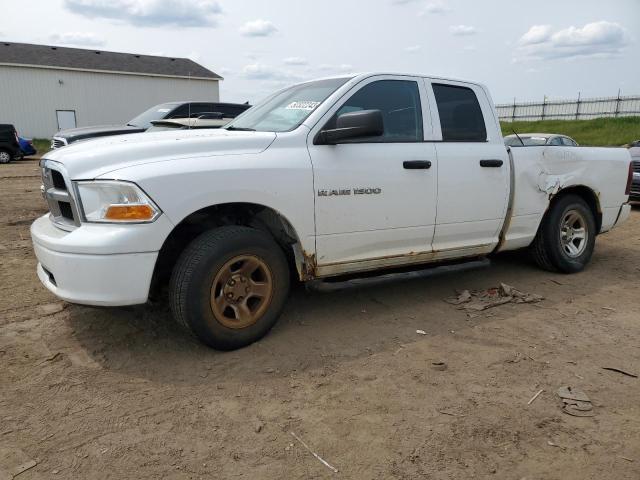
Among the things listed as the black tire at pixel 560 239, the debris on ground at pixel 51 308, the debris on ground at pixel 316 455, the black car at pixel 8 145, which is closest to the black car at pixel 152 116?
the debris on ground at pixel 51 308

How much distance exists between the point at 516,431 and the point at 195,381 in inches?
72.8

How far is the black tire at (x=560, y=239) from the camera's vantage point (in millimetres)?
5402

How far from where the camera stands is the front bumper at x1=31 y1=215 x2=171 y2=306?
310 cm

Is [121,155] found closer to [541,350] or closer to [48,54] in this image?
[541,350]

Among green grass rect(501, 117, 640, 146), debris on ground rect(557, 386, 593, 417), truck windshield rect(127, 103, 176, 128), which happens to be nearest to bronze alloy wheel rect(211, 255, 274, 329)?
debris on ground rect(557, 386, 593, 417)

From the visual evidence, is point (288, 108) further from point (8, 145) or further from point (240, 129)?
point (8, 145)

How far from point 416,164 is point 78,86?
34311 mm

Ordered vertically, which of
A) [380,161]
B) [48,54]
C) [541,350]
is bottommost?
[541,350]

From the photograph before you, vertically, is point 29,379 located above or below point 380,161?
below

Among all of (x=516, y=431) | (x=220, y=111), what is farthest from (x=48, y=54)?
(x=516, y=431)

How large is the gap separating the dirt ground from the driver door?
287mm

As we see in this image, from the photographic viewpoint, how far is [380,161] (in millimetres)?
4012

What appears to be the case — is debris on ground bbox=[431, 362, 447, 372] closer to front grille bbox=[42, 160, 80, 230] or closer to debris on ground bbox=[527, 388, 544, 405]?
debris on ground bbox=[527, 388, 544, 405]

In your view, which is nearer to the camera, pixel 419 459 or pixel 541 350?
pixel 419 459
